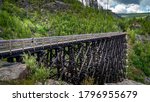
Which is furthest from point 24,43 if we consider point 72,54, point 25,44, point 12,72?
point 72,54

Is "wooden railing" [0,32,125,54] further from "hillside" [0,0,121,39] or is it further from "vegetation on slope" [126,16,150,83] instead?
"vegetation on slope" [126,16,150,83]

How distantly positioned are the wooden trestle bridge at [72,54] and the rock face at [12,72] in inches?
77.4

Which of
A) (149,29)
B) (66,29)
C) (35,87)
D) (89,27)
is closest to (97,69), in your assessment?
(35,87)

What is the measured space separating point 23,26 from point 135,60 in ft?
137

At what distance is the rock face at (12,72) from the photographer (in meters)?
20.8

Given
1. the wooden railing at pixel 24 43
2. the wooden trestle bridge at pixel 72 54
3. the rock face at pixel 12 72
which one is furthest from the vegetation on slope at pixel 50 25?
the rock face at pixel 12 72

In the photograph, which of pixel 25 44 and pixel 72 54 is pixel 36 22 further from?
pixel 25 44

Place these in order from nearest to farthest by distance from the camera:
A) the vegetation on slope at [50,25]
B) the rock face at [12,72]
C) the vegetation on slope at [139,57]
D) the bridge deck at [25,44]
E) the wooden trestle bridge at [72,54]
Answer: the rock face at [12,72]
the bridge deck at [25,44]
the wooden trestle bridge at [72,54]
the vegetation on slope at [50,25]
the vegetation on slope at [139,57]

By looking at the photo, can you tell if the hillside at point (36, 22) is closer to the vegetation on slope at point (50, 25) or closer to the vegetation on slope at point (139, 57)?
the vegetation on slope at point (50, 25)

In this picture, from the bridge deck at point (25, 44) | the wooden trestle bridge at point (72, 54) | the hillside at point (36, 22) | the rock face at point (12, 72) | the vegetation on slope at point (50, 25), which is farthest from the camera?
the vegetation on slope at point (50, 25)

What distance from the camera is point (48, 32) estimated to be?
2960 inches

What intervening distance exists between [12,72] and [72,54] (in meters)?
15.5

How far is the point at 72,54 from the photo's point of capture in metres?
36.6

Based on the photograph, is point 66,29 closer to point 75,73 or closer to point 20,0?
point 20,0
